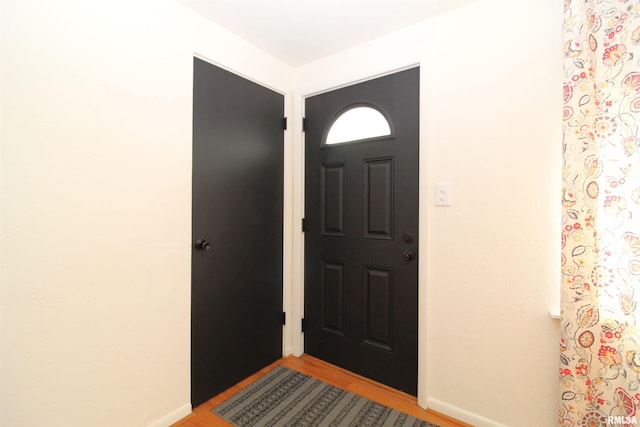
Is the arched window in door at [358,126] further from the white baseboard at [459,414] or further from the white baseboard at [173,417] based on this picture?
the white baseboard at [173,417]

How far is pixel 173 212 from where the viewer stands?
1628 mm

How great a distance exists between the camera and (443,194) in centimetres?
172

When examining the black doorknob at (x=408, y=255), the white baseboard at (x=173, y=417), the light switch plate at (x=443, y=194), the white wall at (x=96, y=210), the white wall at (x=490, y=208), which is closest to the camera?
the white wall at (x=96, y=210)

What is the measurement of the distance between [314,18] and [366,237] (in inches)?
54.4

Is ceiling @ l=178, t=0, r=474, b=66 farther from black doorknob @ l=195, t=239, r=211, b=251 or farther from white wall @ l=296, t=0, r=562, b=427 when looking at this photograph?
black doorknob @ l=195, t=239, r=211, b=251

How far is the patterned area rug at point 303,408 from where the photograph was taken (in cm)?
165

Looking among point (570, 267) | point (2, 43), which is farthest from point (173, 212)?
point (570, 267)

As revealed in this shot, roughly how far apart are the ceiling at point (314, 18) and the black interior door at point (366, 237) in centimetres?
30

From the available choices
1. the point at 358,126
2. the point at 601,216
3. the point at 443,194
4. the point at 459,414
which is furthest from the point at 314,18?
the point at 459,414

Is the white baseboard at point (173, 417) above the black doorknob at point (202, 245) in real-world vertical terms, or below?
below

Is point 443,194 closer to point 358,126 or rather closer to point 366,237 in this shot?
point 366,237

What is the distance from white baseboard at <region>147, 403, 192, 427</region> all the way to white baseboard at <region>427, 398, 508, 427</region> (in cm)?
139

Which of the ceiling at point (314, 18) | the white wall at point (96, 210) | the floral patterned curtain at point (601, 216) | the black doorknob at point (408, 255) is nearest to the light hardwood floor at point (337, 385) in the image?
the white wall at point (96, 210)

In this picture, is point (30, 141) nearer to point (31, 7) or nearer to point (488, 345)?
point (31, 7)
